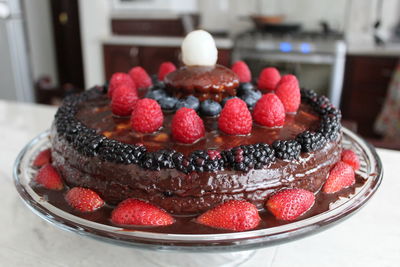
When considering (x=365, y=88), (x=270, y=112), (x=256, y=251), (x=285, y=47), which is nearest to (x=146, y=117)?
(x=270, y=112)

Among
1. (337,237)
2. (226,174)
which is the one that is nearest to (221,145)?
(226,174)

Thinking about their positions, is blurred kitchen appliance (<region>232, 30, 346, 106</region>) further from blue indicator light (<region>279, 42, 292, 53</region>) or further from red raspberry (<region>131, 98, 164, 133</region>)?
red raspberry (<region>131, 98, 164, 133</region>)

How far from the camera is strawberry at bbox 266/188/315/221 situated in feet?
2.85

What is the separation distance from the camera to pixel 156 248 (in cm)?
72

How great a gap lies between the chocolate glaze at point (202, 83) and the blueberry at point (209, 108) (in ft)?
0.22

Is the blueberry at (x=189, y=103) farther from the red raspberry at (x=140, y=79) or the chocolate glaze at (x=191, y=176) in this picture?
the red raspberry at (x=140, y=79)

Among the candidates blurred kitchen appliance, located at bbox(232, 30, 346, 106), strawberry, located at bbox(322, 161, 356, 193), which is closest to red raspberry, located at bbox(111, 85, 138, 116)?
strawberry, located at bbox(322, 161, 356, 193)

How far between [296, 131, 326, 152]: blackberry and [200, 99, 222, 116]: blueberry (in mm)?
256

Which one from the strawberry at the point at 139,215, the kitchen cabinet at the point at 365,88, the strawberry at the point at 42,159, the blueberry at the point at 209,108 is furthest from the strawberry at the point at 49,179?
the kitchen cabinet at the point at 365,88

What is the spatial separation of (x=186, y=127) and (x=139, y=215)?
25cm

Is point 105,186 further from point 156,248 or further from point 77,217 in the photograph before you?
point 156,248

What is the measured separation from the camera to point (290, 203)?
878 mm

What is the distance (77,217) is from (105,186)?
13 cm

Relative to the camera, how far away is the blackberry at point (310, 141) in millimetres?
975
